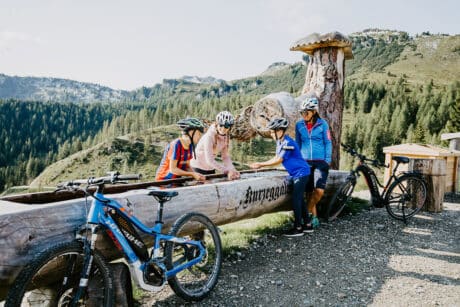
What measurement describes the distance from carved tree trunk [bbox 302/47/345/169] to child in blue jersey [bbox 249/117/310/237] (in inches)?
95.6

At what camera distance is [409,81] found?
146 m

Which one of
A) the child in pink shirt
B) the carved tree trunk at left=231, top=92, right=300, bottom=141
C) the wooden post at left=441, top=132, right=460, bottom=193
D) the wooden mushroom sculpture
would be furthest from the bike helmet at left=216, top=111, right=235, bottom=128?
the wooden post at left=441, top=132, right=460, bottom=193

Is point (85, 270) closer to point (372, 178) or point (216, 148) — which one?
point (216, 148)

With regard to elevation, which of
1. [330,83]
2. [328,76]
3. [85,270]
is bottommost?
[85,270]

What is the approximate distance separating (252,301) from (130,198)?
1.70m

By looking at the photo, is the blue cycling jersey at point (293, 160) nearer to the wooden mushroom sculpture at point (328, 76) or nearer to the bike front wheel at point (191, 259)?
the bike front wheel at point (191, 259)

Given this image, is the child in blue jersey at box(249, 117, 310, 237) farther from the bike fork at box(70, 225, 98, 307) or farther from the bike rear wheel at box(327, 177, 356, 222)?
the bike fork at box(70, 225, 98, 307)

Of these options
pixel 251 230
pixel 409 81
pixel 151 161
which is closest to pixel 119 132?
pixel 151 161

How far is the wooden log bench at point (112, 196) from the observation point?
259cm

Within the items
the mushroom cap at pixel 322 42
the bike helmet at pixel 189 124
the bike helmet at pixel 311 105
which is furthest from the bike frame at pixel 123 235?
the mushroom cap at pixel 322 42

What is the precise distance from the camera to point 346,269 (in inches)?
178

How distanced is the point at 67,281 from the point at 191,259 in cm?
142

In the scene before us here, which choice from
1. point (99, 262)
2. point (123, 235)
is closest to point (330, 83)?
point (123, 235)

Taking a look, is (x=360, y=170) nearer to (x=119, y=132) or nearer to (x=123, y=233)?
(x=123, y=233)
